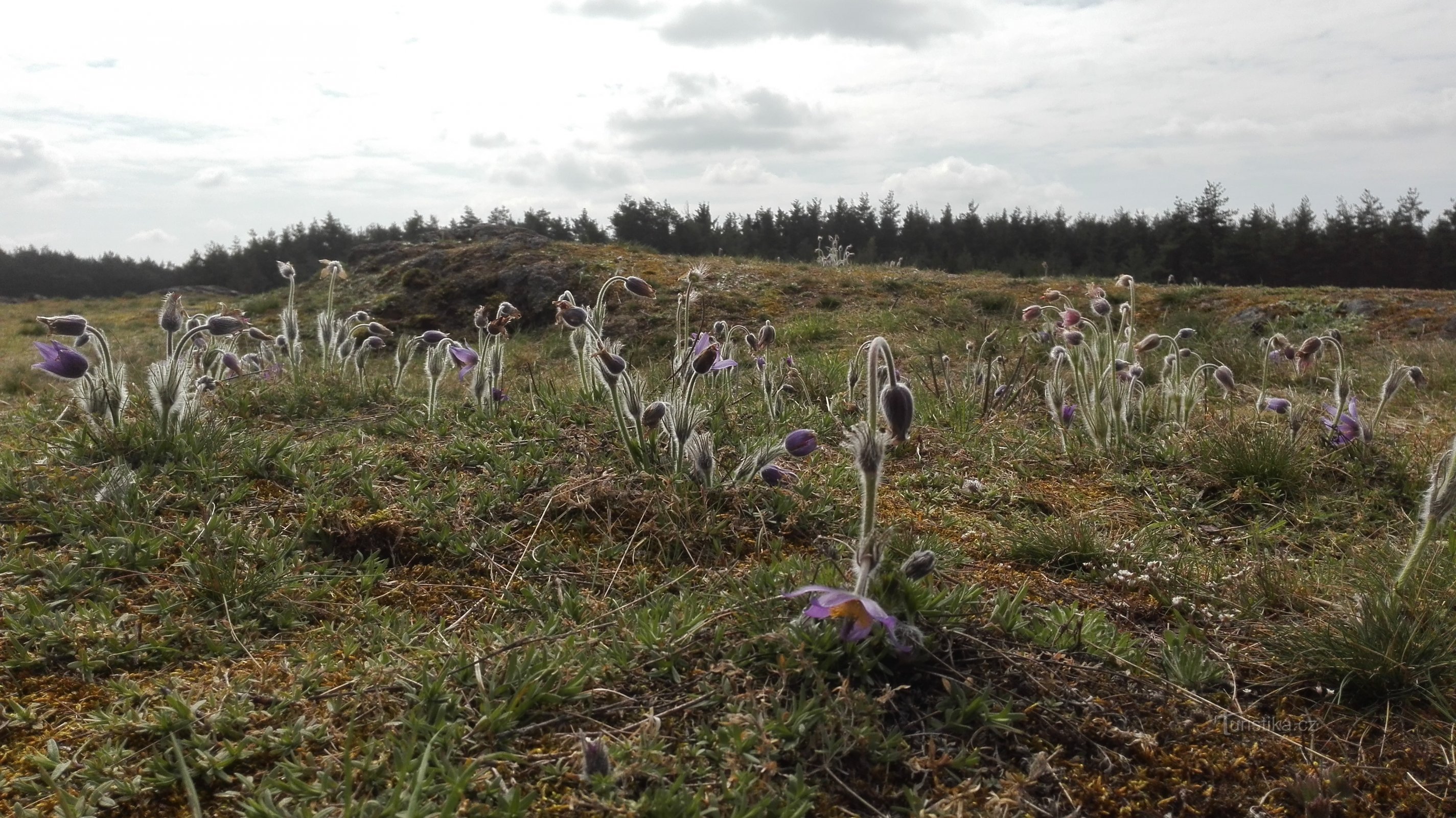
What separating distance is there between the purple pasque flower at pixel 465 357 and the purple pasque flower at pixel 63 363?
1.20 metres

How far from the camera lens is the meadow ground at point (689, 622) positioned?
1442 millimetres

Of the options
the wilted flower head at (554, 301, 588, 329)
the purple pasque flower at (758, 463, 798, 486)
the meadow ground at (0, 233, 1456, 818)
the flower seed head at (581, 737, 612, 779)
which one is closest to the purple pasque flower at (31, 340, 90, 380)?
the meadow ground at (0, 233, 1456, 818)

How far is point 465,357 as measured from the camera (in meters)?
3.43

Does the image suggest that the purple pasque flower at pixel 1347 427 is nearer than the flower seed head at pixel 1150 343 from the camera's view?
Yes

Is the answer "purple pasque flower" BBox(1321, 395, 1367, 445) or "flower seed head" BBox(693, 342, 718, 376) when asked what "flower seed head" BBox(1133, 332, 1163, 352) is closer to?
"purple pasque flower" BBox(1321, 395, 1367, 445)

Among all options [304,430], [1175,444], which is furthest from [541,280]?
[1175,444]

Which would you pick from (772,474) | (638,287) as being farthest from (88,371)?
(772,474)

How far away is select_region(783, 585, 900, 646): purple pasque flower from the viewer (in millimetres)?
1544

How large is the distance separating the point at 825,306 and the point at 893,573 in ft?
28.7

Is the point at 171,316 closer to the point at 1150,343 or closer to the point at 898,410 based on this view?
the point at 898,410

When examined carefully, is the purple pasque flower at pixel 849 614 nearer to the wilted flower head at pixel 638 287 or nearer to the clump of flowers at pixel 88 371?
the wilted flower head at pixel 638 287

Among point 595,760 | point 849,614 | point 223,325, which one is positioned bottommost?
point 595,760

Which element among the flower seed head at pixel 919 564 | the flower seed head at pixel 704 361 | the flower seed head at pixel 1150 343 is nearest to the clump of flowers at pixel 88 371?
the flower seed head at pixel 704 361

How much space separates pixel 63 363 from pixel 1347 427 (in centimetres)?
463
